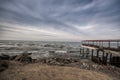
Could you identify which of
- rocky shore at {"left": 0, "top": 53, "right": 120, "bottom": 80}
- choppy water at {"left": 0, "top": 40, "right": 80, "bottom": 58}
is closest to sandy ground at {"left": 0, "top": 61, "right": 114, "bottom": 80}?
rocky shore at {"left": 0, "top": 53, "right": 120, "bottom": 80}

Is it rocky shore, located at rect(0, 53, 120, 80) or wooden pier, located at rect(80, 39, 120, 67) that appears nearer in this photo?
rocky shore, located at rect(0, 53, 120, 80)

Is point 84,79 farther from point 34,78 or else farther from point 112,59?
point 112,59

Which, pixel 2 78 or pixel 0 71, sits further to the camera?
pixel 0 71

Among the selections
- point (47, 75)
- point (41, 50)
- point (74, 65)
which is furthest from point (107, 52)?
point (41, 50)

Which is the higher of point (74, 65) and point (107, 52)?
point (107, 52)

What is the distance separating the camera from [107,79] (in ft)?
27.7

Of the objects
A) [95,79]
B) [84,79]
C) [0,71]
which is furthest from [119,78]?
[0,71]

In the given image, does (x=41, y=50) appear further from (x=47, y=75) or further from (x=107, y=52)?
(x=47, y=75)

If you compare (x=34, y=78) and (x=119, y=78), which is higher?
(x=34, y=78)

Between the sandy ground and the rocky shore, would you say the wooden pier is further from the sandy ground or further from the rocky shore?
the sandy ground

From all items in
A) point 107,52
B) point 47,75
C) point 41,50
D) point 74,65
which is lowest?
point 41,50

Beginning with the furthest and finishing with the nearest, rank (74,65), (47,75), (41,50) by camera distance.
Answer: (41,50) → (74,65) → (47,75)

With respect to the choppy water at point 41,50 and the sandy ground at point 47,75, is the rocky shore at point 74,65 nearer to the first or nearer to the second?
the sandy ground at point 47,75

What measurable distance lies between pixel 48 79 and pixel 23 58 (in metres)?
8.85
